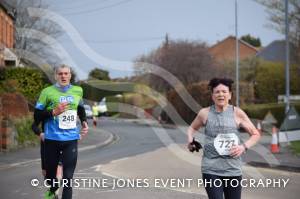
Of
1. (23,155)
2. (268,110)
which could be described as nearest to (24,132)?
(23,155)

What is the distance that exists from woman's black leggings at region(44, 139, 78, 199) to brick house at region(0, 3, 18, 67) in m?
32.1

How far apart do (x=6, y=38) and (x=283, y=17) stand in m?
21.6

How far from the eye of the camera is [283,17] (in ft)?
105

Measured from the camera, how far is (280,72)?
156 ft

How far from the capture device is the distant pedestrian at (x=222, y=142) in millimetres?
5605

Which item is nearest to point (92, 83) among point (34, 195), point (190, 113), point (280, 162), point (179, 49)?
point (179, 49)

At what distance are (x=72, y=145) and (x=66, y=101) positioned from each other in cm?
56

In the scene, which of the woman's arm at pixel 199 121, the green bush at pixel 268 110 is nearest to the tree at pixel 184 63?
the green bush at pixel 268 110

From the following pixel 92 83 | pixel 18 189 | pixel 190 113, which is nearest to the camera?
pixel 18 189

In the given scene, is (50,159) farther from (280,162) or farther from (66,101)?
(280,162)

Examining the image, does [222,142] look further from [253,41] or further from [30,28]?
[253,41]

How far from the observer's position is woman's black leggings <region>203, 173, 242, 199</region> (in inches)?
220

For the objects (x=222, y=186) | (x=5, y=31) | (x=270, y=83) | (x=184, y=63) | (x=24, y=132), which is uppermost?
(x=5, y=31)

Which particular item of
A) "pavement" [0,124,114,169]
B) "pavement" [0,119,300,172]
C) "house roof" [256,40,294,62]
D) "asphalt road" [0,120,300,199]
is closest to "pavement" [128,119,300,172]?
"pavement" [0,119,300,172]
